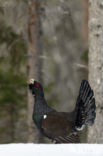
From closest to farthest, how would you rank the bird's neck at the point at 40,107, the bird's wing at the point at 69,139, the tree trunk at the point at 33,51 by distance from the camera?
the bird's wing at the point at 69,139 < the bird's neck at the point at 40,107 < the tree trunk at the point at 33,51

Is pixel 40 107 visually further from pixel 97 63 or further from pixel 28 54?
pixel 28 54

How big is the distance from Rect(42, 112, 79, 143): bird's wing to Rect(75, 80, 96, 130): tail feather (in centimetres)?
17

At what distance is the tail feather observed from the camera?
5980 mm

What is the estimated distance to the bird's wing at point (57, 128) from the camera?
19.7ft

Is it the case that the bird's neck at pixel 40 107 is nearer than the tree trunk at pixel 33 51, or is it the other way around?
the bird's neck at pixel 40 107

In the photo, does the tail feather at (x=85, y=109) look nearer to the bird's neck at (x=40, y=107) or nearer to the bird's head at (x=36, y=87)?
the bird's neck at (x=40, y=107)
